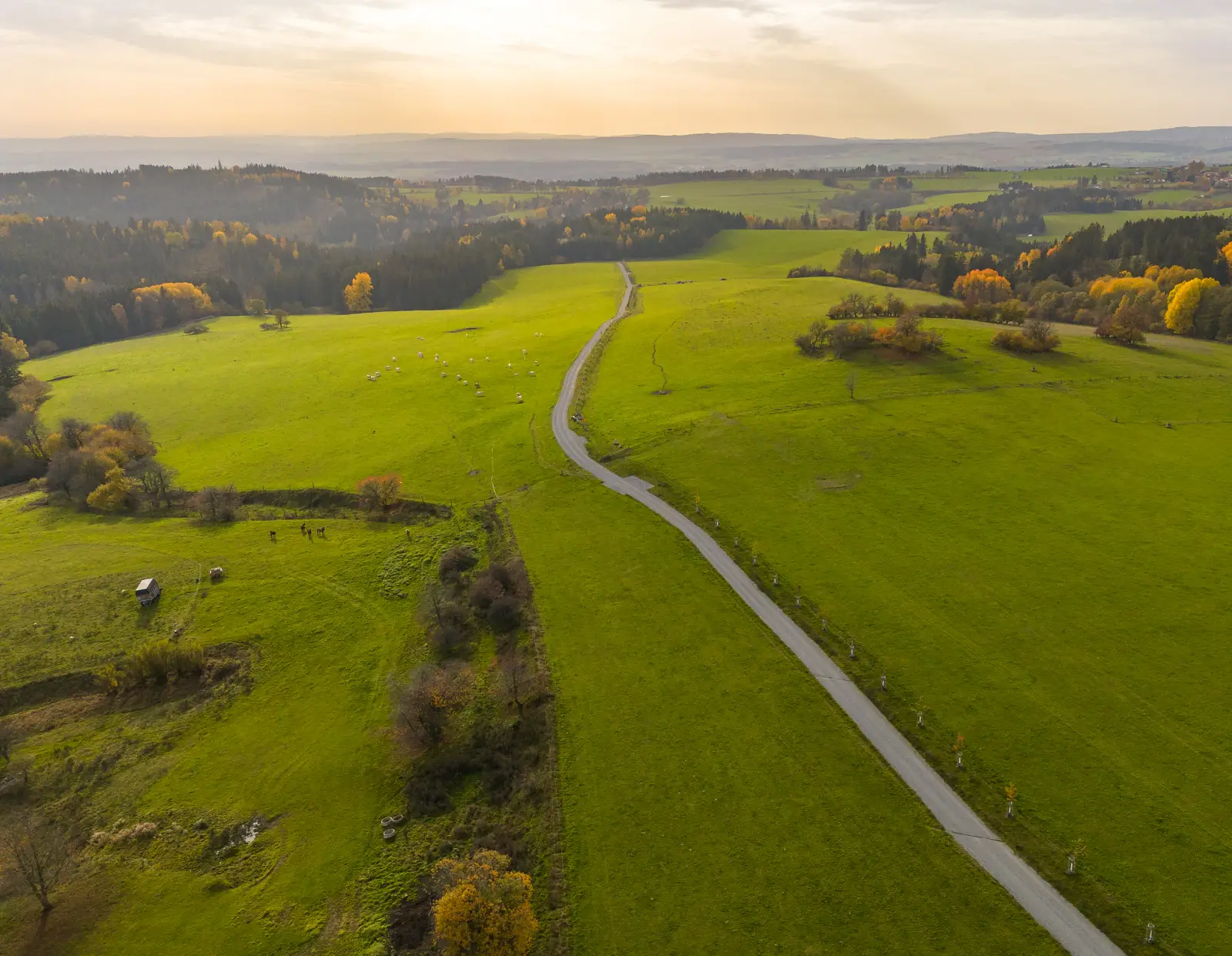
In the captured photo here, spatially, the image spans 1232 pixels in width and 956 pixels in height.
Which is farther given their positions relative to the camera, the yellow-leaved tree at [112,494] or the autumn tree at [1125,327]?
the autumn tree at [1125,327]

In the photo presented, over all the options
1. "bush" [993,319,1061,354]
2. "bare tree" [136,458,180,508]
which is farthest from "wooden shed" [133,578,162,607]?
"bush" [993,319,1061,354]

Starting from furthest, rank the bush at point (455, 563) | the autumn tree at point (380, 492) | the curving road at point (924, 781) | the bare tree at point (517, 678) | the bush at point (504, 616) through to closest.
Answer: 1. the autumn tree at point (380, 492)
2. the bush at point (455, 563)
3. the bush at point (504, 616)
4. the bare tree at point (517, 678)
5. the curving road at point (924, 781)

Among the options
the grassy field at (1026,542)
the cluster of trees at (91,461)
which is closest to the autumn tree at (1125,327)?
the grassy field at (1026,542)

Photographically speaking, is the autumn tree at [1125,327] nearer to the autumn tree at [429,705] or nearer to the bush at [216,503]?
the autumn tree at [429,705]

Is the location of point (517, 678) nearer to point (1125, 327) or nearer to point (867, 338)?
point (867, 338)

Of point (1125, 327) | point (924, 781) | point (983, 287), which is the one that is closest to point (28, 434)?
point (924, 781)

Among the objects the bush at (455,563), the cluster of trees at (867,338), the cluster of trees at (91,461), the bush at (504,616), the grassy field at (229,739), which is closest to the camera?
the grassy field at (229,739)

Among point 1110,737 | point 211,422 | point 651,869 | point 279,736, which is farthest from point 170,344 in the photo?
point 1110,737
